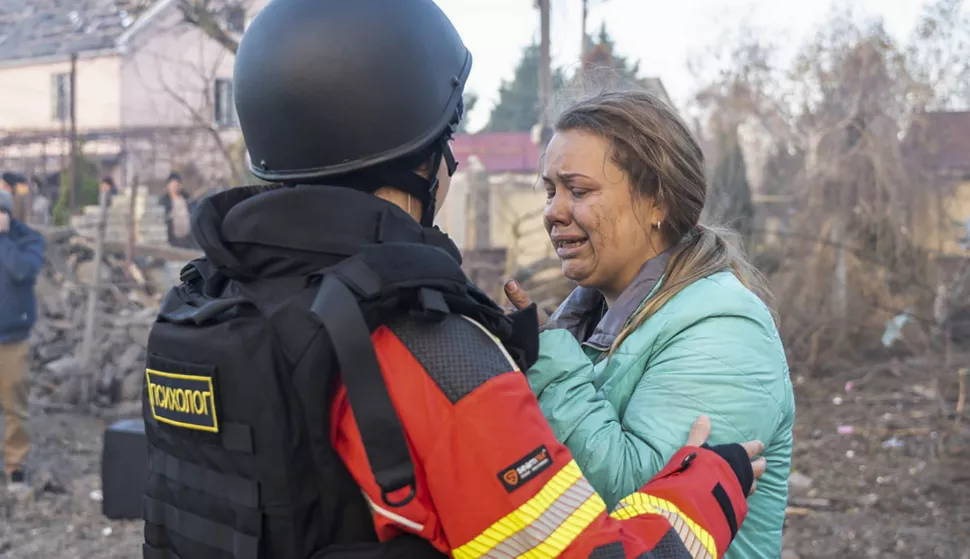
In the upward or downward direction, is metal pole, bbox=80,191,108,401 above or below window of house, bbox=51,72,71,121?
below

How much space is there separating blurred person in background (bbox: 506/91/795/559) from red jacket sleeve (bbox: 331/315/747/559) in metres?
0.28

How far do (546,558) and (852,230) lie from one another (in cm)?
1118

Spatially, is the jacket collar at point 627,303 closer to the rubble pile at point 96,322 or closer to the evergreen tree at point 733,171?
the rubble pile at point 96,322

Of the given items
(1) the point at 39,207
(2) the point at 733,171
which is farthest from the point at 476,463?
(1) the point at 39,207

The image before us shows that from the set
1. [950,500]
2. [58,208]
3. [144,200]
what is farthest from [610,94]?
[58,208]

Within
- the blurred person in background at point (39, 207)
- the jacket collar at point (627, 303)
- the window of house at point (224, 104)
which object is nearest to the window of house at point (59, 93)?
the window of house at point (224, 104)

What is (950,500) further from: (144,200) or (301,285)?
(144,200)

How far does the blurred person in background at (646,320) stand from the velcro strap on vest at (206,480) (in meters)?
0.52

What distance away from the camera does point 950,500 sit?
7027 mm

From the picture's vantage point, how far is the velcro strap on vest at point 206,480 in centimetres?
145

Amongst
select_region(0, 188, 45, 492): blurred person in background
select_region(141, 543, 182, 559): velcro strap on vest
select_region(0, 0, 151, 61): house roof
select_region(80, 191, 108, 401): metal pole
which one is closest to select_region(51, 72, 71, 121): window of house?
select_region(0, 0, 151, 61): house roof

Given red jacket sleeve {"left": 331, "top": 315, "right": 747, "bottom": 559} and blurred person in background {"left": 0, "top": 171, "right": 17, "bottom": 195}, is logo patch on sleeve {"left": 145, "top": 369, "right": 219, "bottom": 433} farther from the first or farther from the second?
blurred person in background {"left": 0, "top": 171, "right": 17, "bottom": 195}

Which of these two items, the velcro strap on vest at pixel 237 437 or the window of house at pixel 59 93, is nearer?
the velcro strap on vest at pixel 237 437

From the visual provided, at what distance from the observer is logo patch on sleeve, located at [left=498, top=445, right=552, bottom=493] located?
1.34 metres
